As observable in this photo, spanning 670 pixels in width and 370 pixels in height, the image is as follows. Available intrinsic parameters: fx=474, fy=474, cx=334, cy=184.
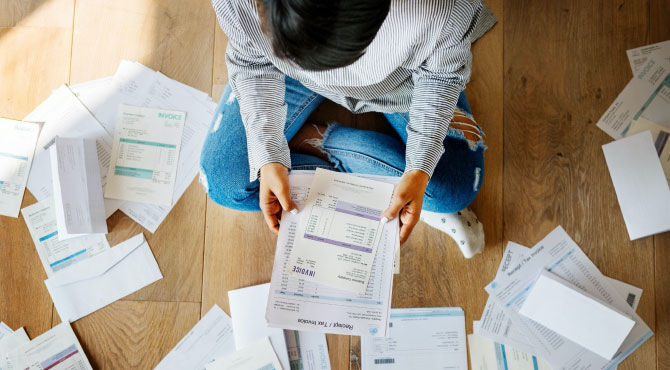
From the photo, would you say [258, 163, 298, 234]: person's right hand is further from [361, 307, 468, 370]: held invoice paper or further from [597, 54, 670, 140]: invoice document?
[597, 54, 670, 140]: invoice document

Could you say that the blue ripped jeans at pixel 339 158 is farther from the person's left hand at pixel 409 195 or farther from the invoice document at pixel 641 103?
the invoice document at pixel 641 103

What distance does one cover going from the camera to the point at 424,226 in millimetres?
1154

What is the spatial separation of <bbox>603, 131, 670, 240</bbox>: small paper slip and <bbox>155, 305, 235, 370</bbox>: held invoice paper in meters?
1.01

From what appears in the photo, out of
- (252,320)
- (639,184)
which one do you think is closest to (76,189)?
(252,320)

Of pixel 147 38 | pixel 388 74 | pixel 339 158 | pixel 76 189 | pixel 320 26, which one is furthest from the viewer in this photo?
pixel 147 38

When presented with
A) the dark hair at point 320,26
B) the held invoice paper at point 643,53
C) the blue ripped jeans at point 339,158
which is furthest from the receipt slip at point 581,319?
the dark hair at point 320,26

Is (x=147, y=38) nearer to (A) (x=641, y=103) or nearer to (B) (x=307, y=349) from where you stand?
(B) (x=307, y=349)

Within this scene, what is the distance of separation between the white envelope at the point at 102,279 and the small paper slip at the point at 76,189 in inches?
3.0

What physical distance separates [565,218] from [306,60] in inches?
35.2

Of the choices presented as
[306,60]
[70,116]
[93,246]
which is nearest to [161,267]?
[93,246]

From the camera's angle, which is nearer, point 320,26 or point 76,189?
point 320,26

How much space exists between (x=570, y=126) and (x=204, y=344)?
1050 mm

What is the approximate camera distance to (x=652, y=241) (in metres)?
1.16

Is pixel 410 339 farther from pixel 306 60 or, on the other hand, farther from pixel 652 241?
pixel 306 60
